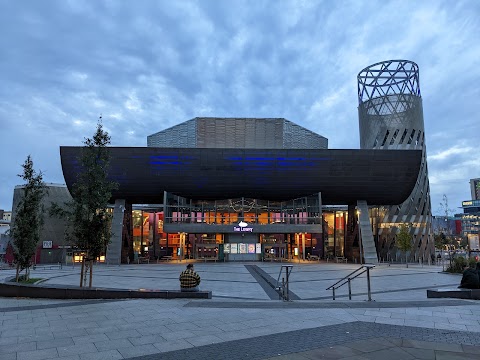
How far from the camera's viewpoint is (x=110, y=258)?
54.2 m

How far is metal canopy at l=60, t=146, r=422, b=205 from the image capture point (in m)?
52.7

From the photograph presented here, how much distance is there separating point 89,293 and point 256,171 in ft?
130

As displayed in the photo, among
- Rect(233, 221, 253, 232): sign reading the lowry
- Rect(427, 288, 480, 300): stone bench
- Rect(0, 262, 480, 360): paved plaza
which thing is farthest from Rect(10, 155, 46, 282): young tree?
Rect(233, 221, 253, 232): sign reading the lowry

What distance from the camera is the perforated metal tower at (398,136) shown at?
7044 cm

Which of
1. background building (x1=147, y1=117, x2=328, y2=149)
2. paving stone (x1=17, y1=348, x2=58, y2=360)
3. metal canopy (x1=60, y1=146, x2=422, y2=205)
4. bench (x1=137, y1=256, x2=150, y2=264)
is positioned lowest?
bench (x1=137, y1=256, x2=150, y2=264)

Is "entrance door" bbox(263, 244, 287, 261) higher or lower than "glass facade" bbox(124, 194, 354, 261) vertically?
lower

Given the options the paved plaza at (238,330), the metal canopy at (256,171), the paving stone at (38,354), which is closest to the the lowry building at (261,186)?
the metal canopy at (256,171)

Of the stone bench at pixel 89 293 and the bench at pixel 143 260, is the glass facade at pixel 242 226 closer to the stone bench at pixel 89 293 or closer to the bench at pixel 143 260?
the bench at pixel 143 260

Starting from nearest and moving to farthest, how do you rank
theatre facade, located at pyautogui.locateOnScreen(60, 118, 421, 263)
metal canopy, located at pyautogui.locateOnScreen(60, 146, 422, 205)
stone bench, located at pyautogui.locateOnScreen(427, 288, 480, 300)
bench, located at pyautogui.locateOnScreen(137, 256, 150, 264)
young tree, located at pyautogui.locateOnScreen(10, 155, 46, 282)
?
stone bench, located at pyautogui.locateOnScreen(427, 288, 480, 300) < young tree, located at pyautogui.locateOnScreen(10, 155, 46, 282) < metal canopy, located at pyautogui.locateOnScreen(60, 146, 422, 205) < theatre facade, located at pyautogui.locateOnScreen(60, 118, 421, 263) < bench, located at pyautogui.locateOnScreen(137, 256, 150, 264)

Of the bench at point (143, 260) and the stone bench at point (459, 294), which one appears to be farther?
the bench at point (143, 260)

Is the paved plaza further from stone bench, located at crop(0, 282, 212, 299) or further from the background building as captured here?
the background building

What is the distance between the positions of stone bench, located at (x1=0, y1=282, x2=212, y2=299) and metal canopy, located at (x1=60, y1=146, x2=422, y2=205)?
3626 centimetres

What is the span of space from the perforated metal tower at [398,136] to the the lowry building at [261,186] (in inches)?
8.6

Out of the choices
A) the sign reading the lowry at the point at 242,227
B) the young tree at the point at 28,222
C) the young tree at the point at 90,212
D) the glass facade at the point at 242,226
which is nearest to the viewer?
the young tree at the point at 90,212
